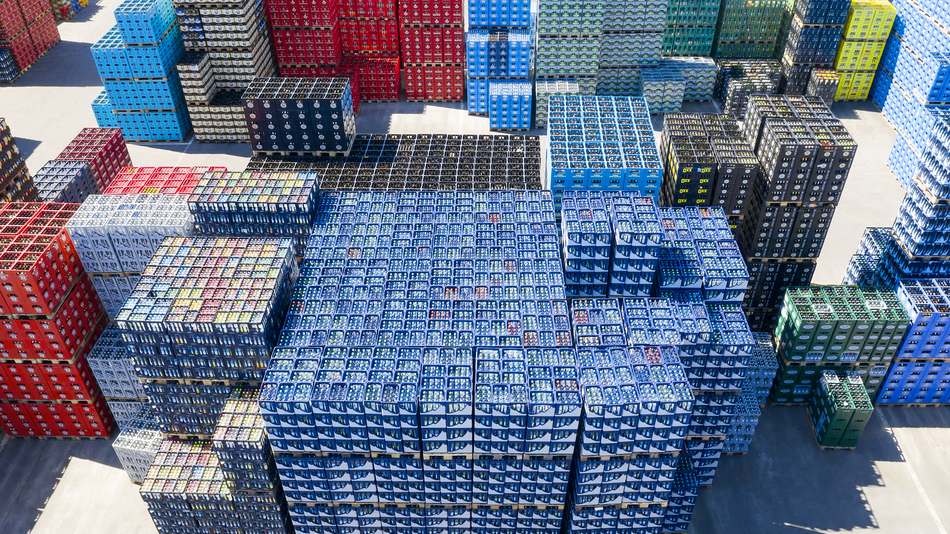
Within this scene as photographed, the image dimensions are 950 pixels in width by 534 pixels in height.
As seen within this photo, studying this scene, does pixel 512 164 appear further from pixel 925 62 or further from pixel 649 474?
pixel 925 62

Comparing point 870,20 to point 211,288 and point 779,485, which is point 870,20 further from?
point 211,288

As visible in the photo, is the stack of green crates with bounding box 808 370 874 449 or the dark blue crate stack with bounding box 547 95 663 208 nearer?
the stack of green crates with bounding box 808 370 874 449

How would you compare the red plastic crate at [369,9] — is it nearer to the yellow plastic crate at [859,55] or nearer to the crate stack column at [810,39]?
the crate stack column at [810,39]

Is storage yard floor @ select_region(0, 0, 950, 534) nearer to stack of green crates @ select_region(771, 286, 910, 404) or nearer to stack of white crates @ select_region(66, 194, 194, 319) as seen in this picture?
stack of green crates @ select_region(771, 286, 910, 404)

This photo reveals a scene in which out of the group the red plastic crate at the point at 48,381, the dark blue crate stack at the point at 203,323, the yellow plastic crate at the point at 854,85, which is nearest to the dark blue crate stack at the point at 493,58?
the yellow plastic crate at the point at 854,85

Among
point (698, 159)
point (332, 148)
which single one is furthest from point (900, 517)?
point (332, 148)

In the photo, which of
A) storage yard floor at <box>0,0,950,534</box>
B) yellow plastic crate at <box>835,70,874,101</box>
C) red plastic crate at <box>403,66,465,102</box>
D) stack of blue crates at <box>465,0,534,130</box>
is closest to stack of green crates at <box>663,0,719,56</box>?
yellow plastic crate at <box>835,70,874,101</box>

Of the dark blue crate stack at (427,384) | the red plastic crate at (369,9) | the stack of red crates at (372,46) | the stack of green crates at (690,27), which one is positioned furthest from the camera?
the stack of green crates at (690,27)
